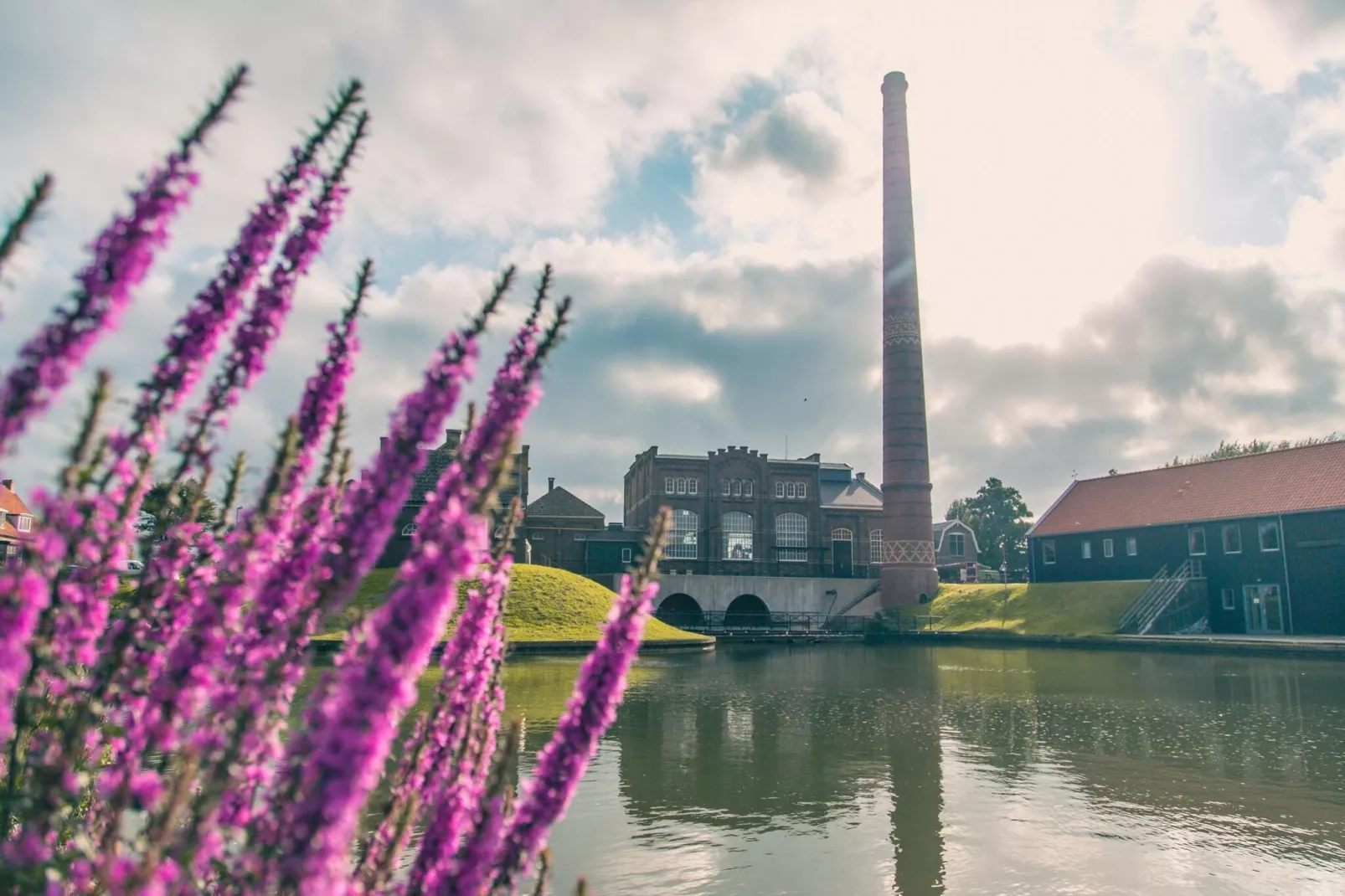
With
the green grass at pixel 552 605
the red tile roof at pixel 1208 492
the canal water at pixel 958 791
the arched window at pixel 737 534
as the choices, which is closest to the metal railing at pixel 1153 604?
the red tile roof at pixel 1208 492

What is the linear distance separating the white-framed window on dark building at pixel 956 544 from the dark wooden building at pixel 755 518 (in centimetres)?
1639

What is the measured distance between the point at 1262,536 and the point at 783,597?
115 ft

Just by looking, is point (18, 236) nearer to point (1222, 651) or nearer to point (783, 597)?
point (1222, 651)

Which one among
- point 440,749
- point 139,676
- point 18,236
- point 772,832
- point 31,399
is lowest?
point 772,832

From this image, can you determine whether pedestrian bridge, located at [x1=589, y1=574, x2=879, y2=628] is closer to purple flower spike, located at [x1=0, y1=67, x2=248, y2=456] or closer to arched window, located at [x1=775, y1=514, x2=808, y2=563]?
arched window, located at [x1=775, y1=514, x2=808, y2=563]

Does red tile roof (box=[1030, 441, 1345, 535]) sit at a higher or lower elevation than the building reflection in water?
higher

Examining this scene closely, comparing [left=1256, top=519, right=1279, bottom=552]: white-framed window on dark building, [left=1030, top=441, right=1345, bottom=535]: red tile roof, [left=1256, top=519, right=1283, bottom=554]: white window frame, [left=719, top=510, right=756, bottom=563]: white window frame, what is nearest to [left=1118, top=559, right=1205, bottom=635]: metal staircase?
[left=1256, top=519, right=1283, bottom=554]: white window frame

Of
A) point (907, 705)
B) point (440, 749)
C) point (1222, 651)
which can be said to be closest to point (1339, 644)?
point (1222, 651)

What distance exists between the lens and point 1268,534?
57.7 m

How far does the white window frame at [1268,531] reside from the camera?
186ft

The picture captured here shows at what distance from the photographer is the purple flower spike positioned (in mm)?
2969

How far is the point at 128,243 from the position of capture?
342cm

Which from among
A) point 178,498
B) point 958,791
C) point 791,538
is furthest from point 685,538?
point 178,498

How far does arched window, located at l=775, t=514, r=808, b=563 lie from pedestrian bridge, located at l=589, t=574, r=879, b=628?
5.11 metres
